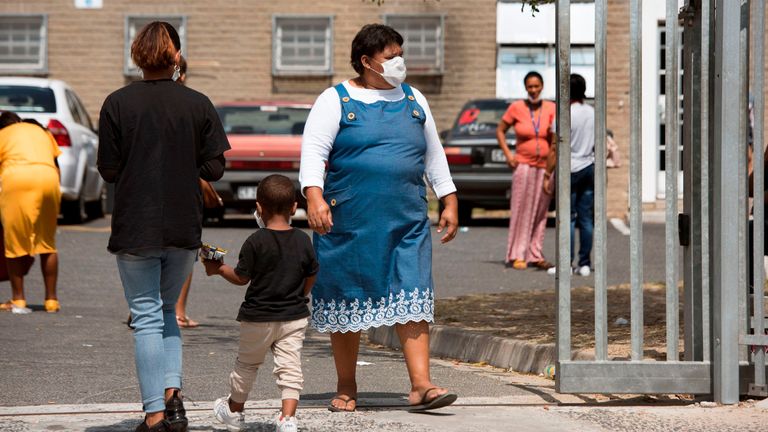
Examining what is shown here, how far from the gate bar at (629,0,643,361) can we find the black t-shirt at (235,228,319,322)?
1486 mm

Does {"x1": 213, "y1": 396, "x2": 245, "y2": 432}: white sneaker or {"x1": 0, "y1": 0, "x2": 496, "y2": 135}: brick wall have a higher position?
{"x1": 0, "y1": 0, "x2": 496, "y2": 135}: brick wall

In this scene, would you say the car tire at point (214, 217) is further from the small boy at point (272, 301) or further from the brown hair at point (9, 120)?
the small boy at point (272, 301)

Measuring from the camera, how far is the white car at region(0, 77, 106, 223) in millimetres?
17859

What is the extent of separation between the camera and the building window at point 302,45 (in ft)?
87.8

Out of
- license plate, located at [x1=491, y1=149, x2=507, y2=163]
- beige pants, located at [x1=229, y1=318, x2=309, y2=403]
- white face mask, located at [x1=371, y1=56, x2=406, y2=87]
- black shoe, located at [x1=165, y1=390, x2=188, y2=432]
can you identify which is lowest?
black shoe, located at [x1=165, y1=390, x2=188, y2=432]

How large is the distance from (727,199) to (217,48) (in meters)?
20.9

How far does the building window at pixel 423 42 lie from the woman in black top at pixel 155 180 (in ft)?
67.5

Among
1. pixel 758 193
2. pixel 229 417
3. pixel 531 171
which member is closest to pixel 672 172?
pixel 758 193

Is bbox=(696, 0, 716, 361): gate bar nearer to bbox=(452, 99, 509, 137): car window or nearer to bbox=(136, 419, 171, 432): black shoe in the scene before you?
bbox=(136, 419, 171, 432): black shoe

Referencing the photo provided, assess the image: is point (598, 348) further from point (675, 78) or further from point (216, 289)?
point (216, 289)

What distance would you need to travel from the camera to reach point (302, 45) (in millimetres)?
26844

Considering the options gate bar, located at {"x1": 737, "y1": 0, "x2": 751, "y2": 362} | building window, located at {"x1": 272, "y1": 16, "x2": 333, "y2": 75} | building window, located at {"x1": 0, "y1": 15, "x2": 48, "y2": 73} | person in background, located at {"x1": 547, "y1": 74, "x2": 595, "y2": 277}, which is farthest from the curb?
building window, located at {"x1": 0, "y1": 15, "x2": 48, "y2": 73}

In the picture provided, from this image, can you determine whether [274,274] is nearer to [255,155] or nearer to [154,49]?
[154,49]

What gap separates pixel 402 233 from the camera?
660 centimetres
